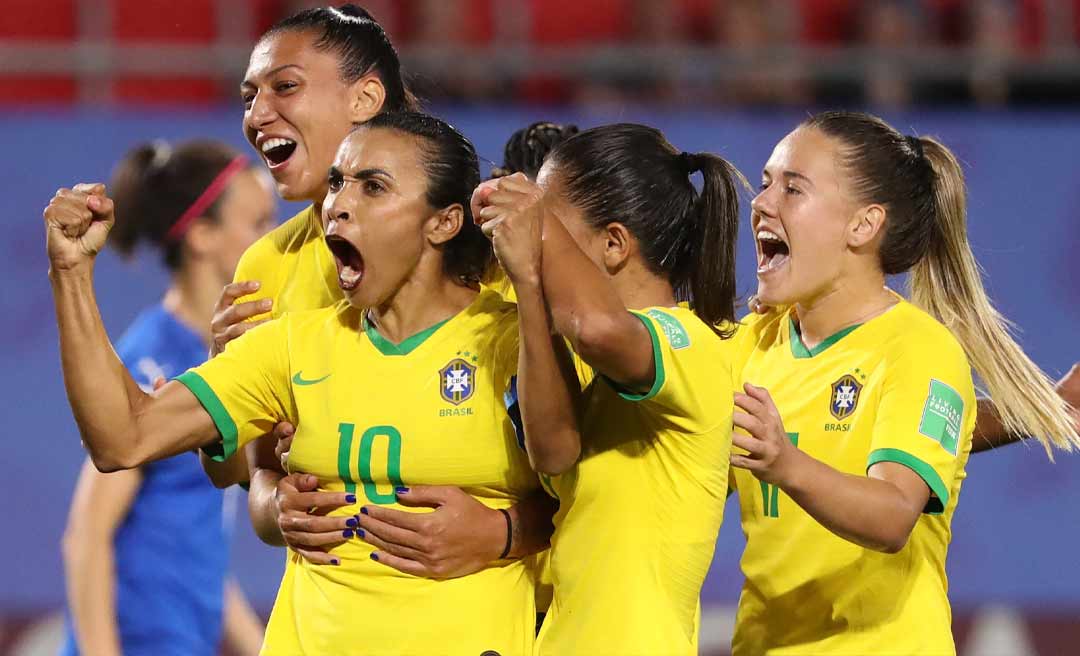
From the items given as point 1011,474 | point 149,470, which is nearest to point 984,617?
point 1011,474

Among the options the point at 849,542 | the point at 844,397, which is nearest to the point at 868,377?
the point at 844,397

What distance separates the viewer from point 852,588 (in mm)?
2824

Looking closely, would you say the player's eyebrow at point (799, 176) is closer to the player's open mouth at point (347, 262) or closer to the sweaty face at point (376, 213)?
the sweaty face at point (376, 213)

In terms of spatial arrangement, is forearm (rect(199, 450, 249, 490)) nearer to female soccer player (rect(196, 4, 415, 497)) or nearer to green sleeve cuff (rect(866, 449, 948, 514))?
female soccer player (rect(196, 4, 415, 497))

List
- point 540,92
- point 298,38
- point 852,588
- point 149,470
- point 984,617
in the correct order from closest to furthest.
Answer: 1. point 852,588
2. point 298,38
3. point 149,470
4. point 984,617
5. point 540,92

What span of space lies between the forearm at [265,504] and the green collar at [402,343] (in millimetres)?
390

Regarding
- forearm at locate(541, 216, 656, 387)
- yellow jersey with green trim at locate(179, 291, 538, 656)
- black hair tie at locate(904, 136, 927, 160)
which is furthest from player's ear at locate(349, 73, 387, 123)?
black hair tie at locate(904, 136, 927, 160)

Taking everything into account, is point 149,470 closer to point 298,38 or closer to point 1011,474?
point 298,38

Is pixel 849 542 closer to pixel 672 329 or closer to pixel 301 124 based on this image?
pixel 672 329

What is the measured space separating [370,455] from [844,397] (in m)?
0.88

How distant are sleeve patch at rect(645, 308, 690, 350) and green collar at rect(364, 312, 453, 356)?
463 mm

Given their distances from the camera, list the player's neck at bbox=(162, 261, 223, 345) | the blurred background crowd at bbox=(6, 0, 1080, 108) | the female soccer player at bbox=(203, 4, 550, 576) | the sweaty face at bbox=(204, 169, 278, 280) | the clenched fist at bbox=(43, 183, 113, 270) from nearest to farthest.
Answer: the clenched fist at bbox=(43, 183, 113, 270), the female soccer player at bbox=(203, 4, 550, 576), the player's neck at bbox=(162, 261, 223, 345), the sweaty face at bbox=(204, 169, 278, 280), the blurred background crowd at bbox=(6, 0, 1080, 108)

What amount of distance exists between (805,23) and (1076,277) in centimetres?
191

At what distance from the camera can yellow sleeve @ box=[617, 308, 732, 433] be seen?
2.43 meters
